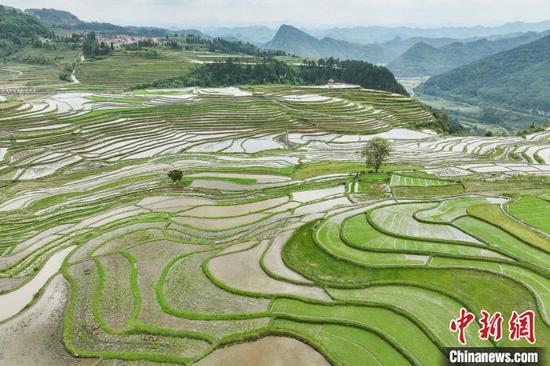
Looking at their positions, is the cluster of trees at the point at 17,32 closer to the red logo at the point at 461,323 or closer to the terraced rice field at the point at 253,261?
the terraced rice field at the point at 253,261

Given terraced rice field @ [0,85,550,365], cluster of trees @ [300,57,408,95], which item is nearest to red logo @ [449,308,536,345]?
terraced rice field @ [0,85,550,365]

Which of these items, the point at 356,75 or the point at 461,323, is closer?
the point at 461,323

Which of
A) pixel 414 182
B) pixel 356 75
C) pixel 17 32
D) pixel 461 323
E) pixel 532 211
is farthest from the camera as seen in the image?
pixel 17 32

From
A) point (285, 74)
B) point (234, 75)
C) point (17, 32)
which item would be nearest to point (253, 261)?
point (234, 75)

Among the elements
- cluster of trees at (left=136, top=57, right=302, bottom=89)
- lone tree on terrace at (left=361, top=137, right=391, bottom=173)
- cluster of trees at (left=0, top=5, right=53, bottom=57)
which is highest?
cluster of trees at (left=0, top=5, right=53, bottom=57)

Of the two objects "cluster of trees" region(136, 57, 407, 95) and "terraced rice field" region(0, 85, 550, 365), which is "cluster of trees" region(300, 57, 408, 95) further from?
"terraced rice field" region(0, 85, 550, 365)

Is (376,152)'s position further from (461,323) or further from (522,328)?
(522,328)
